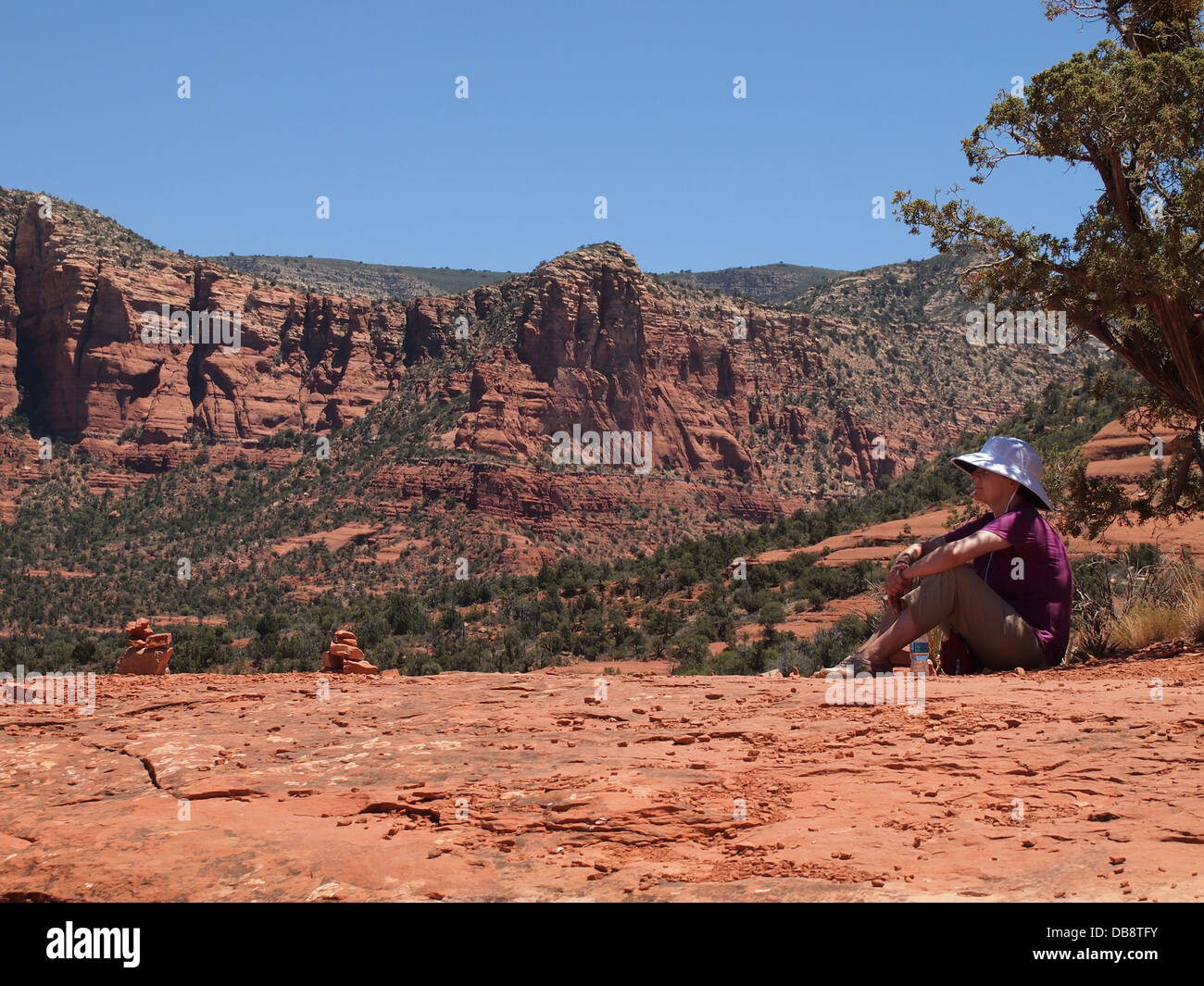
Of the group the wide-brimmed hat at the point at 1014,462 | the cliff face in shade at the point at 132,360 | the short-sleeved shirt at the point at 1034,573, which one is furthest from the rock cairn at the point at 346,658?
the cliff face in shade at the point at 132,360

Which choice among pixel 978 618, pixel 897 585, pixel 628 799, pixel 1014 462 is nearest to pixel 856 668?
pixel 897 585

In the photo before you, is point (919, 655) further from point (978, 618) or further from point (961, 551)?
point (961, 551)

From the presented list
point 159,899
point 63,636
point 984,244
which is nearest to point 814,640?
point 984,244

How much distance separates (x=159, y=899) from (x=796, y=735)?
345 centimetres

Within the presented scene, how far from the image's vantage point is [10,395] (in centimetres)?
8600

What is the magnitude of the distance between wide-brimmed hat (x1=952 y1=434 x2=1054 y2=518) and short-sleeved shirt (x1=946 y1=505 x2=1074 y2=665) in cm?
19

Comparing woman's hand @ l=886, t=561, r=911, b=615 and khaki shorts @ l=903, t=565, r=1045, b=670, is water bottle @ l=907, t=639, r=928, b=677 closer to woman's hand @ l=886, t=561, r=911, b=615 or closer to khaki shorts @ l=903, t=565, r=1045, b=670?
khaki shorts @ l=903, t=565, r=1045, b=670

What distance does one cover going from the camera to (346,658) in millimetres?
10930

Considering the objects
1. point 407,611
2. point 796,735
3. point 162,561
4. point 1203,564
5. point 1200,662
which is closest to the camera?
point 796,735

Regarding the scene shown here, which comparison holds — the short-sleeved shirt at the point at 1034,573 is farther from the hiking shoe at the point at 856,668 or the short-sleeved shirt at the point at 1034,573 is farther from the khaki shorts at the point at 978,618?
the hiking shoe at the point at 856,668

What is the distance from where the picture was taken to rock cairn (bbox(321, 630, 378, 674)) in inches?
421

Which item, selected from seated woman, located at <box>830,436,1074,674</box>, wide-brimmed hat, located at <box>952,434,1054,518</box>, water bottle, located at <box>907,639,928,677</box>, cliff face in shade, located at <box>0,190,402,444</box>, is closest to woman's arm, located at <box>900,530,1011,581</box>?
seated woman, located at <box>830,436,1074,674</box>

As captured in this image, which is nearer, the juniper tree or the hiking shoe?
the hiking shoe

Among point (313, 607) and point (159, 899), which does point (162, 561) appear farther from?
point (159, 899)
